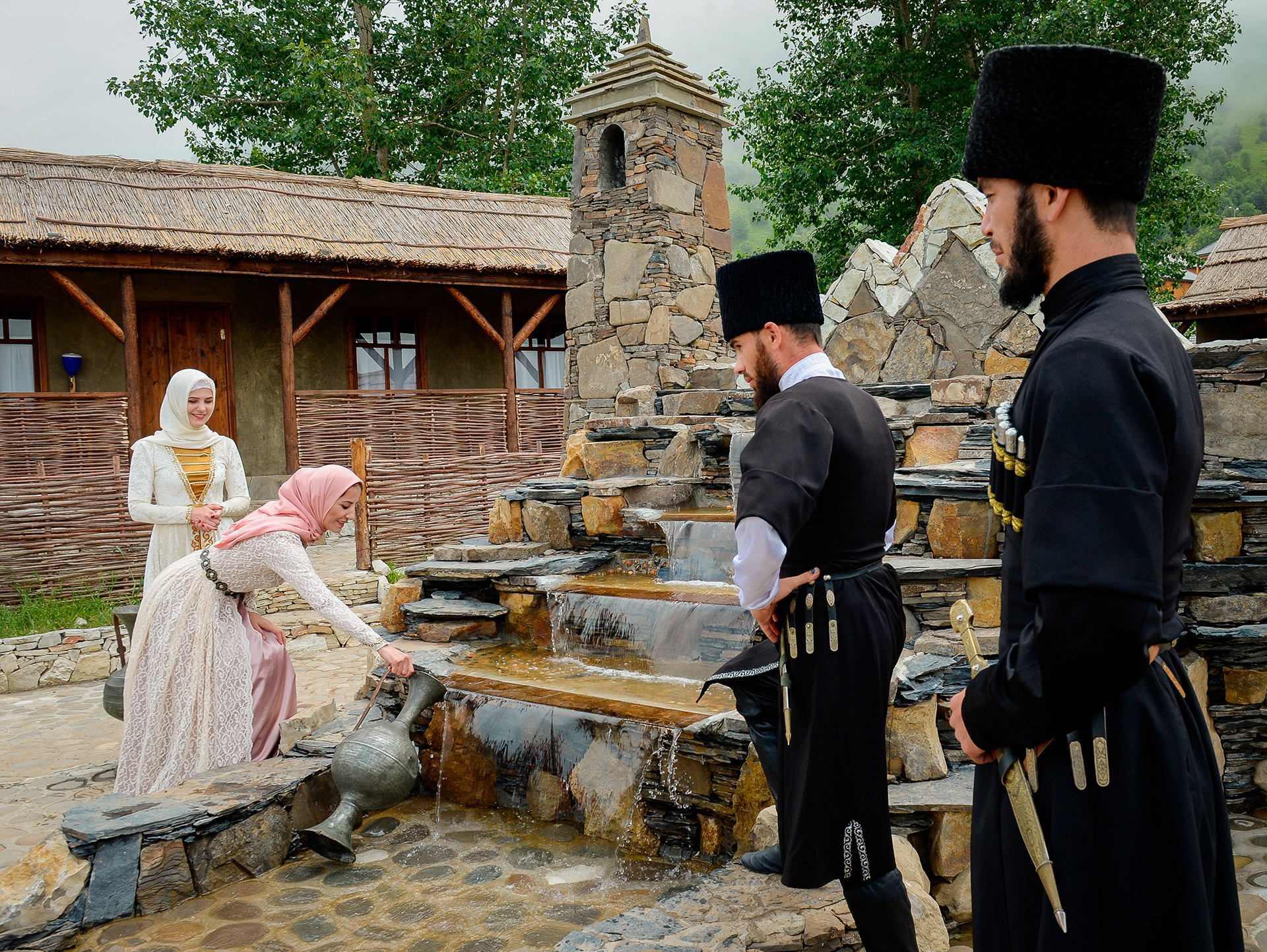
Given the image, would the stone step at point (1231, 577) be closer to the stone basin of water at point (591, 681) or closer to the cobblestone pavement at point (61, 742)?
the stone basin of water at point (591, 681)

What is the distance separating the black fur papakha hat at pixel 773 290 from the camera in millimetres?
2467

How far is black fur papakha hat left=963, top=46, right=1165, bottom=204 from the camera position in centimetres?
133

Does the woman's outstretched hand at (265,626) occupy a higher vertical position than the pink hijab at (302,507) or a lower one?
lower

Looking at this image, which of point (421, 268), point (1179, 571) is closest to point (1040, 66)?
point (1179, 571)

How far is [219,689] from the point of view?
3709mm

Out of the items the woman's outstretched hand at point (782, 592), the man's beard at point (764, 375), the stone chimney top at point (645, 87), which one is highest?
the stone chimney top at point (645, 87)

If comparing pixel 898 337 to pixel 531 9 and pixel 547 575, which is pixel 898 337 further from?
pixel 531 9

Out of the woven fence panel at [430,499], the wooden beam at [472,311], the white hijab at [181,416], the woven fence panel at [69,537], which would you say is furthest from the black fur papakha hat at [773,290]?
the wooden beam at [472,311]

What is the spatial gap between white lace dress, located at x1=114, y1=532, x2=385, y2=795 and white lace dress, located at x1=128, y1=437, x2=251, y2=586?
1.06 m

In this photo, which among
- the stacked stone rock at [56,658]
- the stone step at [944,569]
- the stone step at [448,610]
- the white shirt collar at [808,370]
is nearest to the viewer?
the white shirt collar at [808,370]

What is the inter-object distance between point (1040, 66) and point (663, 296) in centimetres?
674

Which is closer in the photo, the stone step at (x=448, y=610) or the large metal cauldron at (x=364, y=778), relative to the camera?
the large metal cauldron at (x=364, y=778)

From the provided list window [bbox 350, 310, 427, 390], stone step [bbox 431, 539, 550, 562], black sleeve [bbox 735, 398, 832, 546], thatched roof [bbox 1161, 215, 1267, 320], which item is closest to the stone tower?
stone step [bbox 431, 539, 550, 562]

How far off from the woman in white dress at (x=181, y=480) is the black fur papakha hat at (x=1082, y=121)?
4292 millimetres
